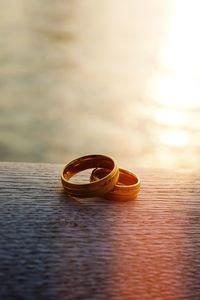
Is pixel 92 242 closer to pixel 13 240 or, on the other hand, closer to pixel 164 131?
pixel 13 240

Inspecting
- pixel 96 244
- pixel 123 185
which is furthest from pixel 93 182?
pixel 96 244

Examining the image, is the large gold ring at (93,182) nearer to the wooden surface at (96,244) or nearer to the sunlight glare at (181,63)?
the wooden surface at (96,244)

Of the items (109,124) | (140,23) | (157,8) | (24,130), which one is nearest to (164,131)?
(109,124)

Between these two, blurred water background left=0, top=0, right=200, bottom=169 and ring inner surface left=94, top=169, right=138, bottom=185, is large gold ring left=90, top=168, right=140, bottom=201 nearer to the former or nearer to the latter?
ring inner surface left=94, top=169, right=138, bottom=185

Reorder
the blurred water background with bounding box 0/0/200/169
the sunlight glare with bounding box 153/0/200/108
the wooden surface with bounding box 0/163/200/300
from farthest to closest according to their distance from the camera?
the sunlight glare with bounding box 153/0/200/108 < the blurred water background with bounding box 0/0/200/169 < the wooden surface with bounding box 0/163/200/300

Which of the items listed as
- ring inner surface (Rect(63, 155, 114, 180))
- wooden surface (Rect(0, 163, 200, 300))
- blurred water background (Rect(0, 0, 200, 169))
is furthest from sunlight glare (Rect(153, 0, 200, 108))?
wooden surface (Rect(0, 163, 200, 300))

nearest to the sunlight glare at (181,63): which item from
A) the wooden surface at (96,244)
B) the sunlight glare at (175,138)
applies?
the sunlight glare at (175,138)

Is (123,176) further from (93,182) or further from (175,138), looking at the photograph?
(175,138)
